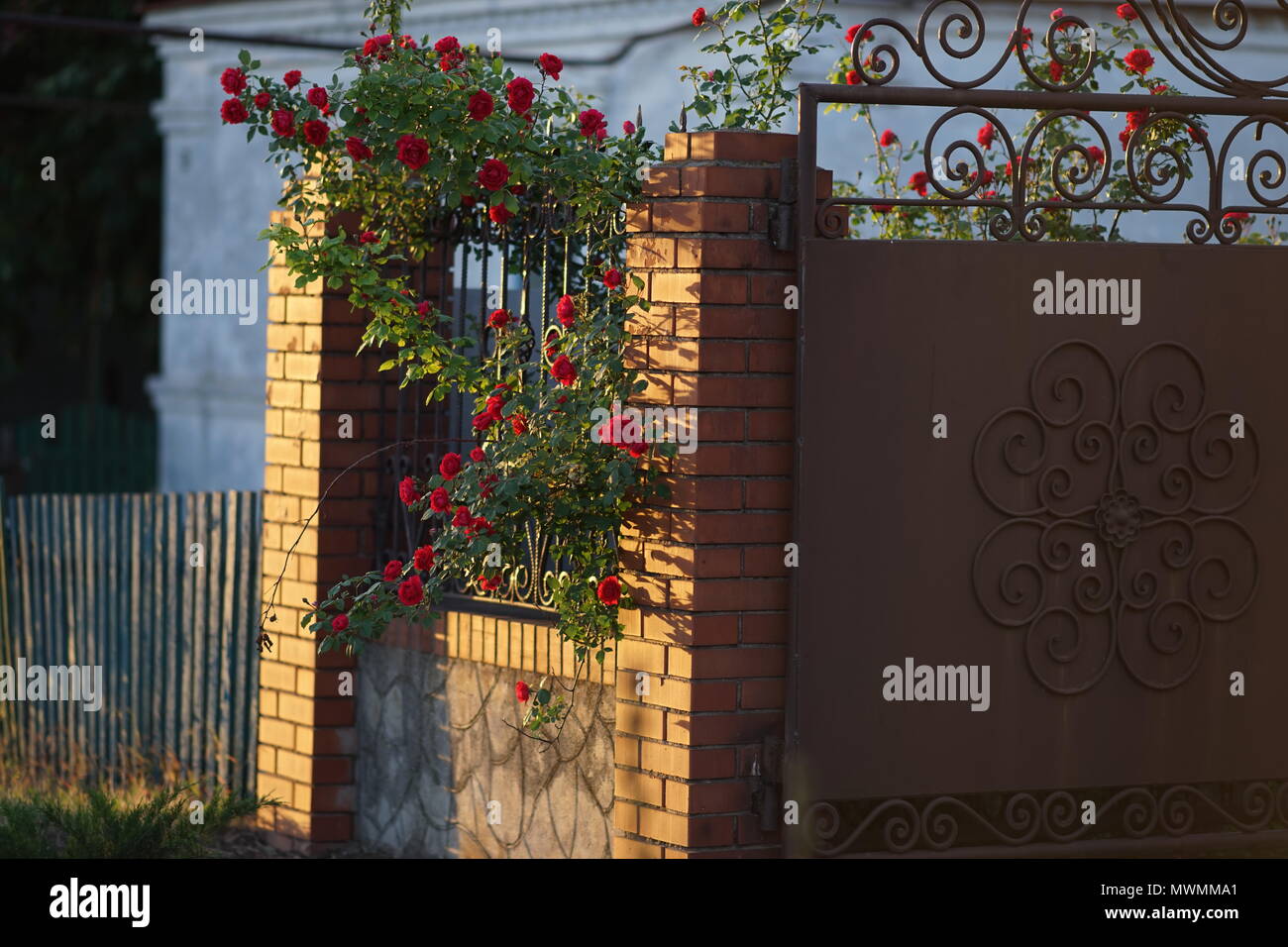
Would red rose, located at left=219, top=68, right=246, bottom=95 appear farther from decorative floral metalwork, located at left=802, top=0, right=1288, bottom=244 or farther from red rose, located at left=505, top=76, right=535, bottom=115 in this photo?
decorative floral metalwork, located at left=802, top=0, right=1288, bottom=244

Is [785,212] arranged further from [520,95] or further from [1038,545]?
[1038,545]

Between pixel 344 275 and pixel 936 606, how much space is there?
7.22 ft

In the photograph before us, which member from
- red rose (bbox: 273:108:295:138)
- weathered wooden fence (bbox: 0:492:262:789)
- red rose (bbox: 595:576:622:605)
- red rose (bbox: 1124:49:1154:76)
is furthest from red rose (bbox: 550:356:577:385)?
weathered wooden fence (bbox: 0:492:262:789)

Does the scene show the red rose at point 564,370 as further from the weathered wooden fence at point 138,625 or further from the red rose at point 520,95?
the weathered wooden fence at point 138,625

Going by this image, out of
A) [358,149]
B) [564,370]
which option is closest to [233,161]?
[358,149]

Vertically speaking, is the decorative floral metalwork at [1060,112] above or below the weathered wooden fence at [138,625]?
above

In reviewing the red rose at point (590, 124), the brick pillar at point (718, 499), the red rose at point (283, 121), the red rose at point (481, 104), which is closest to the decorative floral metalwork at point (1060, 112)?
the brick pillar at point (718, 499)

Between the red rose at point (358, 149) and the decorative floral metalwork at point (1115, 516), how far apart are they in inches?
84.5

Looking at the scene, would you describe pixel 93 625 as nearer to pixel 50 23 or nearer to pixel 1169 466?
pixel 50 23

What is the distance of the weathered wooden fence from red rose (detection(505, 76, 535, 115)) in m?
2.89

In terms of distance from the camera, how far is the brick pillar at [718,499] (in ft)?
16.4

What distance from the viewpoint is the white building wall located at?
39.1ft

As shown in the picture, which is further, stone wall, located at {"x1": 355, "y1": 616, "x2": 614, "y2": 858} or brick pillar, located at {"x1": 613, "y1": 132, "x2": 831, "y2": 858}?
stone wall, located at {"x1": 355, "y1": 616, "x2": 614, "y2": 858}

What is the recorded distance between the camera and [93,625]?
838cm
